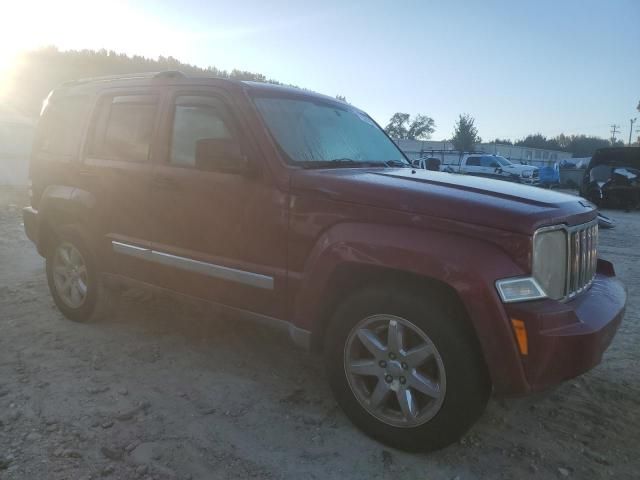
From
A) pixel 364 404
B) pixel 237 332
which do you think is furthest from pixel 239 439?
pixel 237 332

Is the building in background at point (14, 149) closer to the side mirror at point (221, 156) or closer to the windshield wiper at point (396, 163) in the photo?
the side mirror at point (221, 156)

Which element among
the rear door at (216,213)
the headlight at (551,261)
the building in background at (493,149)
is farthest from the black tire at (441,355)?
the building in background at (493,149)

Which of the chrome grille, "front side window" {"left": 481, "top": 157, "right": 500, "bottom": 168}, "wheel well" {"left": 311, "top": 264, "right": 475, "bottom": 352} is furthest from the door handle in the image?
"front side window" {"left": 481, "top": 157, "right": 500, "bottom": 168}

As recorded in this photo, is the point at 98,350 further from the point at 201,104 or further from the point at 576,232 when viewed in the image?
the point at 576,232

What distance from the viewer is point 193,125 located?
3473 mm

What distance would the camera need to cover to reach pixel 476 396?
2.38m

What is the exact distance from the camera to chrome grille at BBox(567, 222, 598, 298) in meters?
2.54

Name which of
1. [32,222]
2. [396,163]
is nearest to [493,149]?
[396,163]

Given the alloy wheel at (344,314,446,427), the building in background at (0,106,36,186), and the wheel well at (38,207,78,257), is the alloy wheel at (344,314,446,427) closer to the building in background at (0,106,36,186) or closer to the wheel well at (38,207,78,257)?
the wheel well at (38,207,78,257)

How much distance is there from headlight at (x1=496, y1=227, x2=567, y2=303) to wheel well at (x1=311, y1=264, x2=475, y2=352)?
0.25 m

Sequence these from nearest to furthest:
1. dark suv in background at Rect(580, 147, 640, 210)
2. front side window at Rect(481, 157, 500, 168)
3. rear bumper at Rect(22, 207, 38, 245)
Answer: rear bumper at Rect(22, 207, 38, 245) < dark suv in background at Rect(580, 147, 640, 210) < front side window at Rect(481, 157, 500, 168)

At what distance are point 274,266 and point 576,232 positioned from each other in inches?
66.5

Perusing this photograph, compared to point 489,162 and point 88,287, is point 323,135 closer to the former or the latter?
point 88,287

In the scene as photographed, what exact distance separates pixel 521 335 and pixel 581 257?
0.76 m
